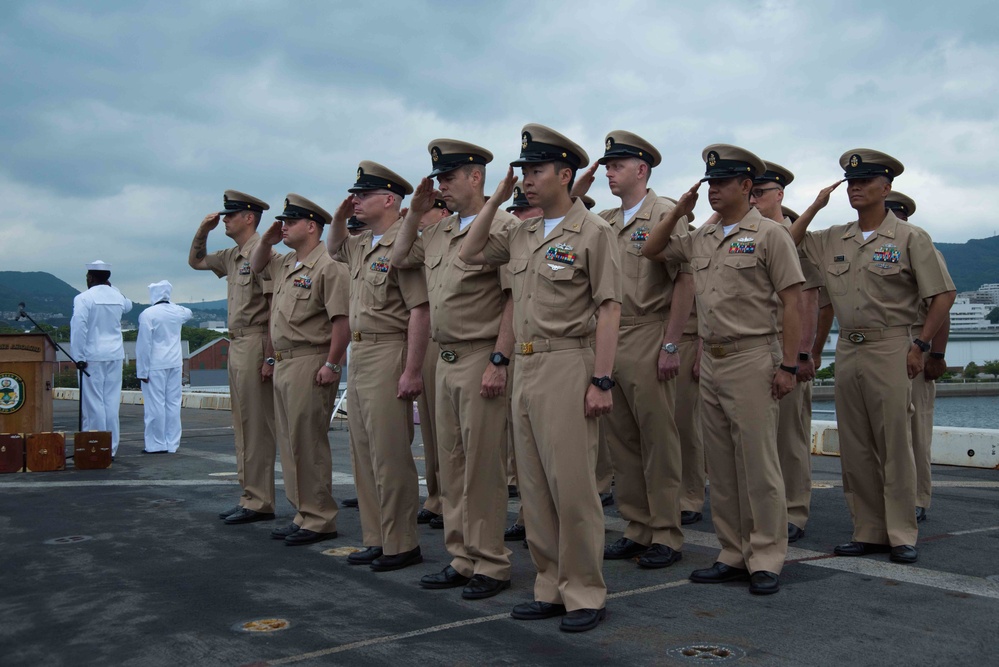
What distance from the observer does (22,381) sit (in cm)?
1110

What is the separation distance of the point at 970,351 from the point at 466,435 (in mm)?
35070

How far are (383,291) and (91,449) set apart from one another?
6.13m

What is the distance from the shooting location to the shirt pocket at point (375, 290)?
5.50m

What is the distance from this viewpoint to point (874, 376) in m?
5.35

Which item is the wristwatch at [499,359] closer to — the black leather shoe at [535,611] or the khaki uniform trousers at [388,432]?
the khaki uniform trousers at [388,432]

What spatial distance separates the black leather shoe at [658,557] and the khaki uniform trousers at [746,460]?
1.30ft

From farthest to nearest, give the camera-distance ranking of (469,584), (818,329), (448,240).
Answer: (818,329), (448,240), (469,584)

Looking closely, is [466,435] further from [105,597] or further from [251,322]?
[251,322]

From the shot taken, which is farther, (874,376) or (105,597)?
(874,376)

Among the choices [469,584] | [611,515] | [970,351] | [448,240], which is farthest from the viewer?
[970,351]

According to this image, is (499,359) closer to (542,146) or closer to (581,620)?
(542,146)

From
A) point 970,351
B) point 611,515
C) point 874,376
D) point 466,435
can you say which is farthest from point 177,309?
point 970,351

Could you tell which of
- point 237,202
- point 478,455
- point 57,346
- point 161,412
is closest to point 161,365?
point 161,412

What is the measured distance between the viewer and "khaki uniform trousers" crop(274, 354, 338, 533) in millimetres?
6270
